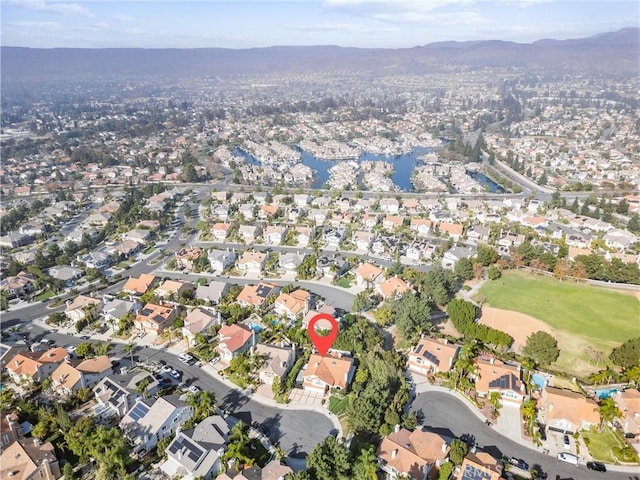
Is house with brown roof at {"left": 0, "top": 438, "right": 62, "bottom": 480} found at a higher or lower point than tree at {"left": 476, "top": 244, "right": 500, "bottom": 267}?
lower

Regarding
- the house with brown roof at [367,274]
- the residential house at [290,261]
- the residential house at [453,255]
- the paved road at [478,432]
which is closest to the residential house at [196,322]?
the residential house at [290,261]

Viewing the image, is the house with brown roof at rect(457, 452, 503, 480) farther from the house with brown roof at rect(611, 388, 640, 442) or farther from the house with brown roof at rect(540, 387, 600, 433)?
the house with brown roof at rect(611, 388, 640, 442)

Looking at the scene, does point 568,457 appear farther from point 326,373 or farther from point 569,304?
point 569,304

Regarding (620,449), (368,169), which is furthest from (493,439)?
(368,169)

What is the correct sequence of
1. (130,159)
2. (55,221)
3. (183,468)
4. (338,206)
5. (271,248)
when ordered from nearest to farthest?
(183,468) → (271,248) → (55,221) → (338,206) → (130,159)

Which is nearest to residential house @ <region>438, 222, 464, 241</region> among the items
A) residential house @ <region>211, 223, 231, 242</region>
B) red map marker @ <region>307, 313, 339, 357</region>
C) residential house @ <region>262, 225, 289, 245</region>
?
residential house @ <region>262, 225, 289, 245</region>

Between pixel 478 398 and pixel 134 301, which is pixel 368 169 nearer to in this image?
pixel 134 301
